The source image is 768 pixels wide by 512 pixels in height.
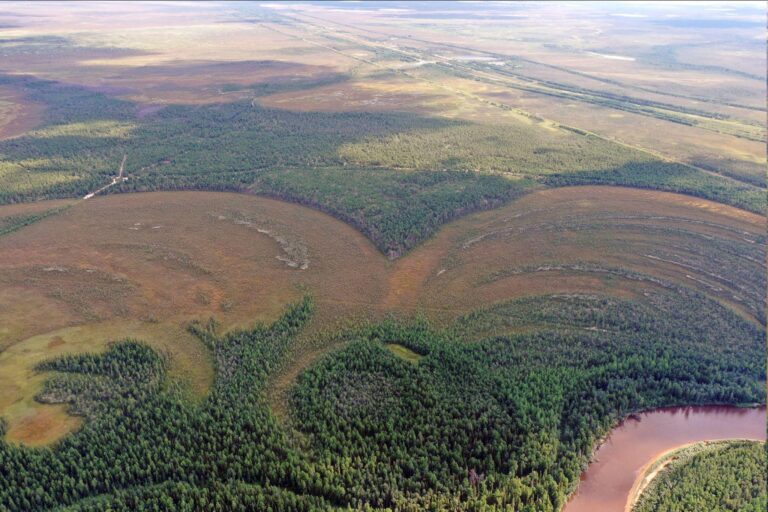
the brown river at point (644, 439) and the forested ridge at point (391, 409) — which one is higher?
the forested ridge at point (391, 409)

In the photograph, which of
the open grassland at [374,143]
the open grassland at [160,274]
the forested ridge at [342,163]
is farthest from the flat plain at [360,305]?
the open grassland at [374,143]

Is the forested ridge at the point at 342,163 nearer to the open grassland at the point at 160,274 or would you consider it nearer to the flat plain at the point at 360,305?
the flat plain at the point at 360,305

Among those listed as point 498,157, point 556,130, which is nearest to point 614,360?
point 498,157

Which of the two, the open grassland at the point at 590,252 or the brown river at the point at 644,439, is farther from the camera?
the open grassland at the point at 590,252

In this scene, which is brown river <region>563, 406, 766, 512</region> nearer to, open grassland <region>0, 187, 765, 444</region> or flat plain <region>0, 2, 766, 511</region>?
flat plain <region>0, 2, 766, 511</region>

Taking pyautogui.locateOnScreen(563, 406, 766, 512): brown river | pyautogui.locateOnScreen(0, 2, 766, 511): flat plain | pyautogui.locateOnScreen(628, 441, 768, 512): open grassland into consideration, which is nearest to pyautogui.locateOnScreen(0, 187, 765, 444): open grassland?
pyautogui.locateOnScreen(0, 2, 766, 511): flat plain

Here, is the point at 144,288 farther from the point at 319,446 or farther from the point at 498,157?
the point at 498,157

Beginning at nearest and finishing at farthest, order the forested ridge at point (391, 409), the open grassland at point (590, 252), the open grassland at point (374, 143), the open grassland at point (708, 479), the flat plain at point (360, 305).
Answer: the open grassland at point (708, 479)
the forested ridge at point (391, 409)
the flat plain at point (360, 305)
the open grassland at point (590, 252)
the open grassland at point (374, 143)

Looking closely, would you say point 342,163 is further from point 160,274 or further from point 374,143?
point 160,274

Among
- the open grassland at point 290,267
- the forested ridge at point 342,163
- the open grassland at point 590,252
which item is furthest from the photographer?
the forested ridge at point 342,163
